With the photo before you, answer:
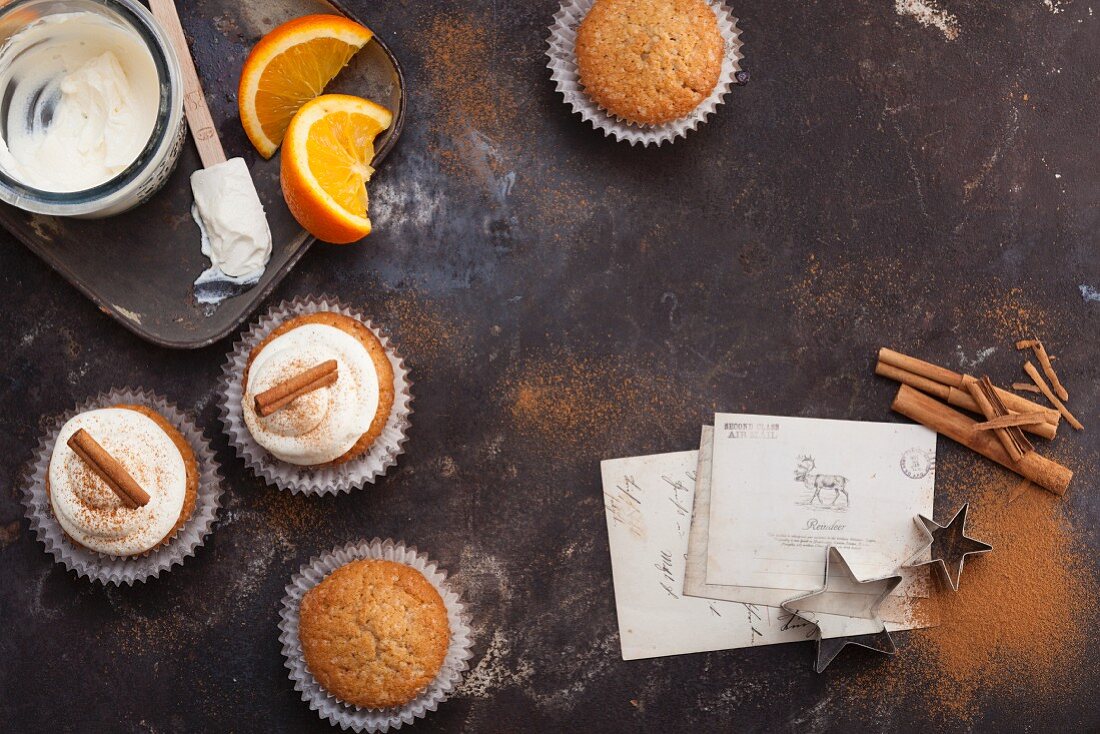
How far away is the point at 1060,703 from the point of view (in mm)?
2738

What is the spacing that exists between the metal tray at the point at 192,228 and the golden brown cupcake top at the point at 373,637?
855 millimetres

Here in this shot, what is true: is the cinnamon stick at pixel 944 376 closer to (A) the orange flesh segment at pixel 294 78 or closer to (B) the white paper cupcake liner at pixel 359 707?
(B) the white paper cupcake liner at pixel 359 707

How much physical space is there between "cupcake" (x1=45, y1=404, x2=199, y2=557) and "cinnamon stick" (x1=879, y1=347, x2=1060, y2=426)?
7.16 ft

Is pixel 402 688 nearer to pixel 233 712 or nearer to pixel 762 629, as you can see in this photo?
pixel 233 712

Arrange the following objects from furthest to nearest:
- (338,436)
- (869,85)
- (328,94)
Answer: (869,85)
(328,94)
(338,436)

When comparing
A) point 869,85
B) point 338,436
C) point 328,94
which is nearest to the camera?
point 338,436

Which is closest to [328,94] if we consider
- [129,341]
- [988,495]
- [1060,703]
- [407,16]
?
[407,16]

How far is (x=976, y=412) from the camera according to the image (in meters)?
2.73

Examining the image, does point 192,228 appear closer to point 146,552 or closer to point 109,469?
point 109,469

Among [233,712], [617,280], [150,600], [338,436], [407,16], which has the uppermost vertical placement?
[407,16]

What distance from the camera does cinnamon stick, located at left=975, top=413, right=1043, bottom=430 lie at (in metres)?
2.64

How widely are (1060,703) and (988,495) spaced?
701 mm

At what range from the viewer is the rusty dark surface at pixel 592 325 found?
105 inches

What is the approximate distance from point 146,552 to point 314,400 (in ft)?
2.45
